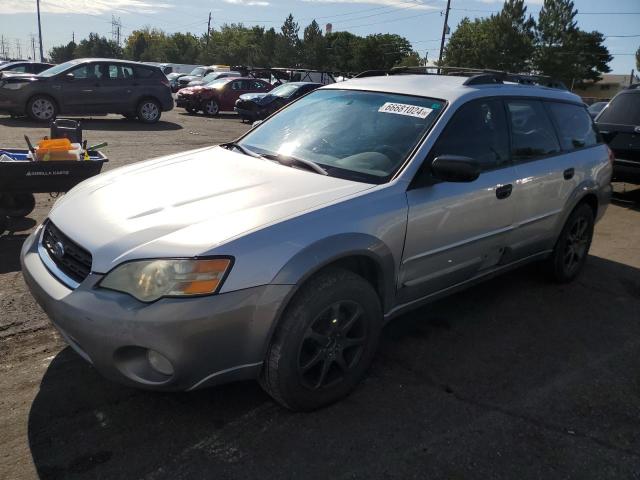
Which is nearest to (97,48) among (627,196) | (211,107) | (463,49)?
(463,49)

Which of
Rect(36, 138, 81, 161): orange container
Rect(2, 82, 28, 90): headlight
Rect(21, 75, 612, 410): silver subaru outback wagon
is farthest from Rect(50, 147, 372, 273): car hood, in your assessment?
Rect(2, 82, 28, 90): headlight

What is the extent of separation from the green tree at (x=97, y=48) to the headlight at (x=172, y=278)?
9803 cm

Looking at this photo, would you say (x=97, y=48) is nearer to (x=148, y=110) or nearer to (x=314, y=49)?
(x=314, y=49)

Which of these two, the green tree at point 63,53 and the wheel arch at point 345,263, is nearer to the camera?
the wheel arch at point 345,263

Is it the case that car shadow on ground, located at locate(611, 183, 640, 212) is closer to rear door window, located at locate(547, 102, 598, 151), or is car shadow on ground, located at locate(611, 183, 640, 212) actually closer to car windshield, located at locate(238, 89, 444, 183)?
rear door window, located at locate(547, 102, 598, 151)

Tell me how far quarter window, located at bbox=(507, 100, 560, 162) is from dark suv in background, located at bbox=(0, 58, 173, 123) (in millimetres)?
12626

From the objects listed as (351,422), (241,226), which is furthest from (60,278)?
(351,422)

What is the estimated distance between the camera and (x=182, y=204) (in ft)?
9.29

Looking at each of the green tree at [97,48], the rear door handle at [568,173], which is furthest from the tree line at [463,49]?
the rear door handle at [568,173]

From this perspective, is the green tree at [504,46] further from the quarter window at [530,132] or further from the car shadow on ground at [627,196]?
the quarter window at [530,132]

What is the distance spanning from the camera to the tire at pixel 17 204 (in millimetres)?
5496

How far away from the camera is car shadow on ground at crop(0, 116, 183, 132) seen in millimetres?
13414

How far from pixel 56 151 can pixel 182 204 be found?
289 cm

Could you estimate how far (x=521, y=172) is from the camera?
3.93 m
